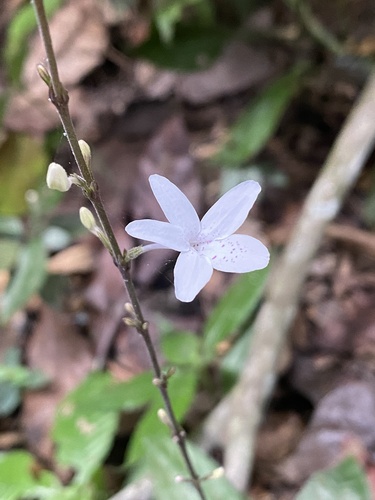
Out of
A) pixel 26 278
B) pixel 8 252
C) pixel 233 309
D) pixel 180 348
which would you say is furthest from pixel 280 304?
pixel 8 252

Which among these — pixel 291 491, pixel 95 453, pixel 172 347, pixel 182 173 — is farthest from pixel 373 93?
pixel 95 453

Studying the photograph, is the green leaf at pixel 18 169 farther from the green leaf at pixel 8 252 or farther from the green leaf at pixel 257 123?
the green leaf at pixel 257 123

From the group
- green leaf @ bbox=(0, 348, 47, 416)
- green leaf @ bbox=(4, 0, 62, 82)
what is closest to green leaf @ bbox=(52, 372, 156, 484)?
green leaf @ bbox=(0, 348, 47, 416)

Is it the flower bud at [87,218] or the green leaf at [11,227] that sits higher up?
the flower bud at [87,218]

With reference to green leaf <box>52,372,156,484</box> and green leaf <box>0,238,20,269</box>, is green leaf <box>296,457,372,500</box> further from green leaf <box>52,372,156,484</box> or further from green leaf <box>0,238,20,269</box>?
green leaf <box>0,238,20,269</box>

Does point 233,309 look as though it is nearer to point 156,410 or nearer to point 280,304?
point 280,304

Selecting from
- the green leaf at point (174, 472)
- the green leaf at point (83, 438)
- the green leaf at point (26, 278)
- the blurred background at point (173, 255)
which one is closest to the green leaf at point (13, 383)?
the blurred background at point (173, 255)

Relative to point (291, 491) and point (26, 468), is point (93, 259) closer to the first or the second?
point (26, 468)
